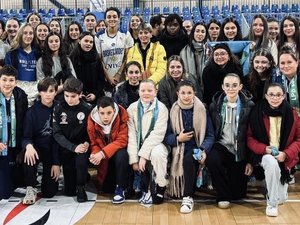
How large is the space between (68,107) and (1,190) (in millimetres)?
899

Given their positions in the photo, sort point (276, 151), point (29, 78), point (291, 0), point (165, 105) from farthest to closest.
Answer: point (291, 0) < point (29, 78) < point (165, 105) < point (276, 151)

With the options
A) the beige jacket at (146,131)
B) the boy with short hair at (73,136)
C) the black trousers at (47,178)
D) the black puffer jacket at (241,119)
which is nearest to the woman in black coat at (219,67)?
the black puffer jacket at (241,119)

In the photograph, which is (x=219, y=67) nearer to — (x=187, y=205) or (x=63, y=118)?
(x=187, y=205)

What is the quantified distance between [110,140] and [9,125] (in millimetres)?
879

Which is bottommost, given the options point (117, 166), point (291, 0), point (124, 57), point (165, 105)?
point (117, 166)

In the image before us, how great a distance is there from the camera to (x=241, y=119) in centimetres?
374

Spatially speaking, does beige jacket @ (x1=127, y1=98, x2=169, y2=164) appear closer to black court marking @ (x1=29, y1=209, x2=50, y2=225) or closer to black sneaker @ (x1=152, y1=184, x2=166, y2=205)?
black sneaker @ (x1=152, y1=184, x2=166, y2=205)

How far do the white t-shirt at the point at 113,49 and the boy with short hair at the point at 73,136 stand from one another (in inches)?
35.3

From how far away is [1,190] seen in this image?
12.5 ft

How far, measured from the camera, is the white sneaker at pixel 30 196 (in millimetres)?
3732

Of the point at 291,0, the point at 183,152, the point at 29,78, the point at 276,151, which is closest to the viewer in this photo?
the point at 276,151

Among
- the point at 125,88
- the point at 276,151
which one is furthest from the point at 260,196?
the point at 125,88

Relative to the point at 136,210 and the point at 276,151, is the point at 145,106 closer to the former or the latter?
the point at 136,210

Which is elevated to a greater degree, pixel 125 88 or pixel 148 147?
pixel 125 88
